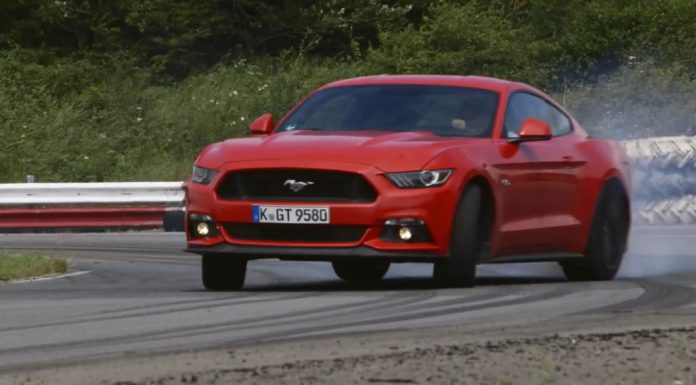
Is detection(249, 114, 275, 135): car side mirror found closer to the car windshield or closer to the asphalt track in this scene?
the car windshield

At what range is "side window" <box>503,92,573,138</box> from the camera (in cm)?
1238

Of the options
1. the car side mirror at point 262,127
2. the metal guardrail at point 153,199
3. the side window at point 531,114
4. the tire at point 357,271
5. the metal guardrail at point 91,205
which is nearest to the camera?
the car side mirror at point 262,127

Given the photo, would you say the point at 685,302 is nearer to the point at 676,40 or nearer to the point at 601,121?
the point at 601,121

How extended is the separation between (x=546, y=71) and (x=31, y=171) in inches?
408

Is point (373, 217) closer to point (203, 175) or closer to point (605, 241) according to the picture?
point (203, 175)

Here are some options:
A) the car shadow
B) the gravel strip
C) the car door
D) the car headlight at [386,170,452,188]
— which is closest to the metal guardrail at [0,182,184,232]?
the car shadow

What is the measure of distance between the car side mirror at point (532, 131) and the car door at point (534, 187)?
0.08 metres

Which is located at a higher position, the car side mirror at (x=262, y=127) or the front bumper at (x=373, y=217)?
the car side mirror at (x=262, y=127)

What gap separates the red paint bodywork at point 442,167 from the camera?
36.1 ft

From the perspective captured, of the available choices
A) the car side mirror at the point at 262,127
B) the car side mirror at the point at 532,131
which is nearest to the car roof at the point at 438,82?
the car side mirror at the point at 532,131

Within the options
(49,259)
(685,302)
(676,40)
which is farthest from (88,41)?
(685,302)

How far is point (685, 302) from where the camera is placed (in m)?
10.5

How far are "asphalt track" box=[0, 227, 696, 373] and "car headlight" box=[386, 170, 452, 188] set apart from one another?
1.93ft

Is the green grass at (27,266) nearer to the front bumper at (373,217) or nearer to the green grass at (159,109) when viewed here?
the front bumper at (373,217)
